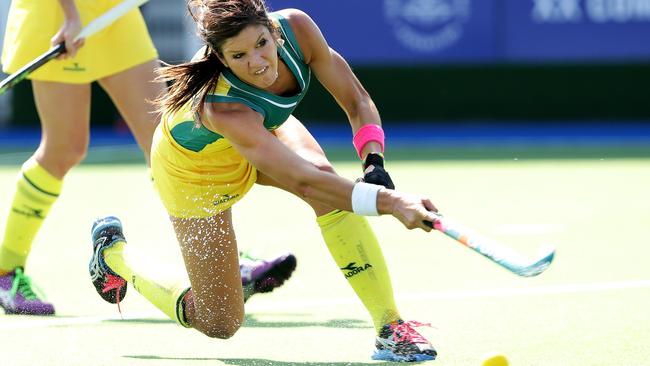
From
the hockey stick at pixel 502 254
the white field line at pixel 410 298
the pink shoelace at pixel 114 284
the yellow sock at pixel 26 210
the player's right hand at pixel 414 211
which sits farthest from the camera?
the yellow sock at pixel 26 210

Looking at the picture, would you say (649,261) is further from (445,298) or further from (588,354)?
(588,354)

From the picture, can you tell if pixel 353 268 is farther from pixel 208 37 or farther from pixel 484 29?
pixel 484 29

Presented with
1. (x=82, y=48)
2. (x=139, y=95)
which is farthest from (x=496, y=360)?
(x=82, y=48)

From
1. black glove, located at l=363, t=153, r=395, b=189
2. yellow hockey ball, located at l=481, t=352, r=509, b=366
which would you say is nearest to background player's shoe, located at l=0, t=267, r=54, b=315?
black glove, located at l=363, t=153, r=395, b=189

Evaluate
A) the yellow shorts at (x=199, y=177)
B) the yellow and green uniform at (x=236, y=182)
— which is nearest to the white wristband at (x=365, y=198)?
the yellow and green uniform at (x=236, y=182)

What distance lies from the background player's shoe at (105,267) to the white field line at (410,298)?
12 centimetres

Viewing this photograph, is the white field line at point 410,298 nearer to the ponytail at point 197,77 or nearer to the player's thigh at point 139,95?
the player's thigh at point 139,95

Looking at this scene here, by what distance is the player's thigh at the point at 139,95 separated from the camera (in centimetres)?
561

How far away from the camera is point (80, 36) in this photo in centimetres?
544

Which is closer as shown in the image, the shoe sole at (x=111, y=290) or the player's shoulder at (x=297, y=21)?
the player's shoulder at (x=297, y=21)

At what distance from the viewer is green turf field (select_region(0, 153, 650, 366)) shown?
4.68 meters

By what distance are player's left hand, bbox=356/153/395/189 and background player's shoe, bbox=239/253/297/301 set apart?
3.32 ft

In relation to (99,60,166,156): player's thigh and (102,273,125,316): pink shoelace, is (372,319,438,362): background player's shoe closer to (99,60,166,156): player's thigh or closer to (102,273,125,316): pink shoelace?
(102,273,125,316): pink shoelace

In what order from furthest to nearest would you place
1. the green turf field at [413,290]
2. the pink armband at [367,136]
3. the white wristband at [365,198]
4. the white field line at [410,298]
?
the white field line at [410,298] → the green turf field at [413,290] → the pink armband at [367,136] → the white wristband at [365,198]
